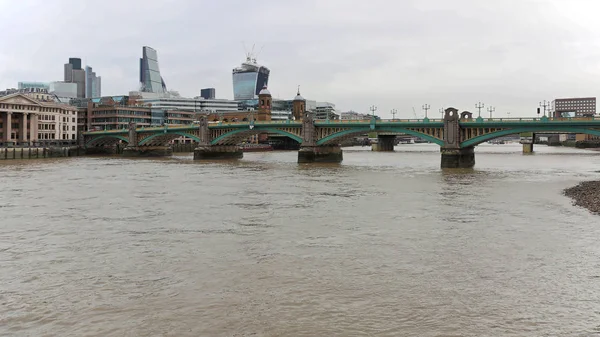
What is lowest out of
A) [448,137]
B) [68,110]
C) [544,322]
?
[544,322]

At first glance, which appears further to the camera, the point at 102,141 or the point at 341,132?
the point at 102,141

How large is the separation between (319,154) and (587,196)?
49826mm

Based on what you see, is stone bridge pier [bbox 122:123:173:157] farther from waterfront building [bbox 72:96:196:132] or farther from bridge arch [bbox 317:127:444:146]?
bridge arch [bbox 317:127:444:146]

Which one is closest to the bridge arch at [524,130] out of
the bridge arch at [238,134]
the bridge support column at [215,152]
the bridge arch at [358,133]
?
the bridge arch at [358,133]

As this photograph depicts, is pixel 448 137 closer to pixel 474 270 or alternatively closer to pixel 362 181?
pixel 362 181

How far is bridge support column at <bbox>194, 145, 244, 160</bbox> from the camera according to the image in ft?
314

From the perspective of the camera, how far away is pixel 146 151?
11519 centimetres

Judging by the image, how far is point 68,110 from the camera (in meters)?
140

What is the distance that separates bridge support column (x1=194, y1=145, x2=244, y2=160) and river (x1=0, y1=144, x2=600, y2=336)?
2470 inches

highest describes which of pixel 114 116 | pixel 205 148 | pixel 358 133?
pixel 114 116

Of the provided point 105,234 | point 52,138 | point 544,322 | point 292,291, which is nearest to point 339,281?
point 292,291

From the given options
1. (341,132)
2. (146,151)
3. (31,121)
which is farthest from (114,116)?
(341,132)

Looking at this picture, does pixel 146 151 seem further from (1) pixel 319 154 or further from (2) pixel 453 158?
(2) pixel 453 158

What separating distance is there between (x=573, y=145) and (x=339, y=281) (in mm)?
194099
